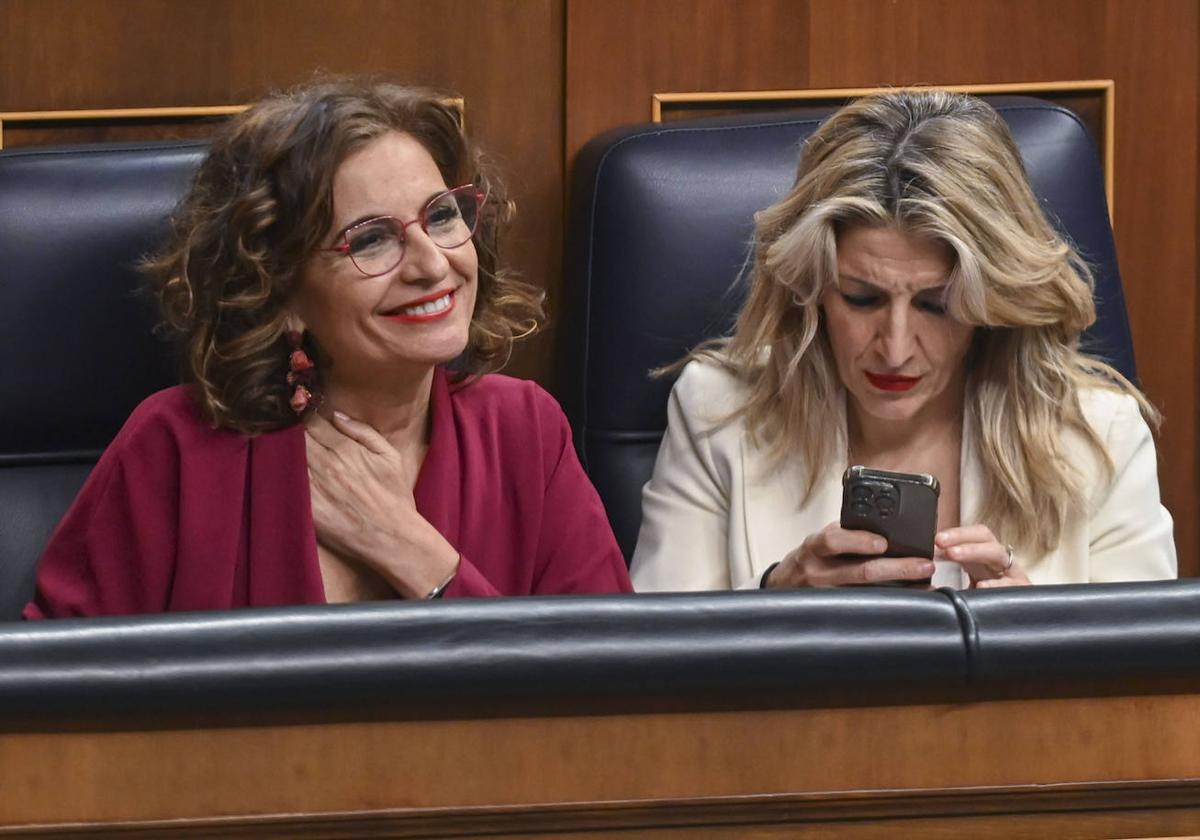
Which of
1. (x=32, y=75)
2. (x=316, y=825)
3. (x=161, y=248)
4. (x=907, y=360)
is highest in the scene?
(x=32, y=75)

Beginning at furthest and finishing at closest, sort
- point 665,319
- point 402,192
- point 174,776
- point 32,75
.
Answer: point 32,75, point 665,319, point 402,192, point 174,776

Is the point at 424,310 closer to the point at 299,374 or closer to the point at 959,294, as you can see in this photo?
the point at 299,374

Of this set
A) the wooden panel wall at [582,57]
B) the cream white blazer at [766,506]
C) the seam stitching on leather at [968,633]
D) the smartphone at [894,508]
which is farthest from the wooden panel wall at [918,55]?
the seam stitching on leather at [968,633]

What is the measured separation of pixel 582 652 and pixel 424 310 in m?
0.72

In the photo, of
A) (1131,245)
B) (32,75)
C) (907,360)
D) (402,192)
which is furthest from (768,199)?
(32,75)

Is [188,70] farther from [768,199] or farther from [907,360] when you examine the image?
[907,360]

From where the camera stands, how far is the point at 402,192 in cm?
151

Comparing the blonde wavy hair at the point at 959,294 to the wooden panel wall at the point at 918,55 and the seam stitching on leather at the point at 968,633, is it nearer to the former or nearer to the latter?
the wooden panel wall at the point at 918,55

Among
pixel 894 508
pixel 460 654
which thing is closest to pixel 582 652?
pixel 460 654

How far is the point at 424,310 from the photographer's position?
4.95ft

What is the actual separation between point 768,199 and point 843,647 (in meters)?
1.04

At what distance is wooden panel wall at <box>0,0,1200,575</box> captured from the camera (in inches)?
81.5

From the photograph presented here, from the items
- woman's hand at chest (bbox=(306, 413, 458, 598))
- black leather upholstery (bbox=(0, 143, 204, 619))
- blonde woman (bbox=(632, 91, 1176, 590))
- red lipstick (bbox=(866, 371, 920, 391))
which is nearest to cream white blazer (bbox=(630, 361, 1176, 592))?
blonde woman (bbox=(632, 91, 1176, 590))

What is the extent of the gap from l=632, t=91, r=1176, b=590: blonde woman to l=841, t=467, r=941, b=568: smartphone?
89mm
